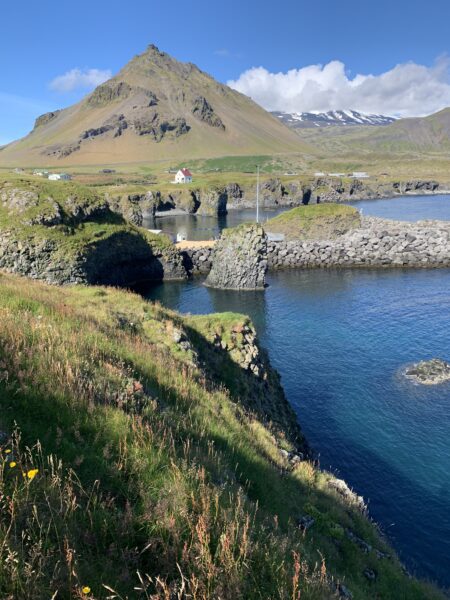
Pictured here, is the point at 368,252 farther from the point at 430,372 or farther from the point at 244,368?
the point at 244,368

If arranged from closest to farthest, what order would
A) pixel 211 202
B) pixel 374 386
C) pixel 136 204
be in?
pixel 374 386 → pixel 136 204 → pixel 211 202

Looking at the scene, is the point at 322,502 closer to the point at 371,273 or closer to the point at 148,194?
the point at 371,273

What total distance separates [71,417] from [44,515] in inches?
102

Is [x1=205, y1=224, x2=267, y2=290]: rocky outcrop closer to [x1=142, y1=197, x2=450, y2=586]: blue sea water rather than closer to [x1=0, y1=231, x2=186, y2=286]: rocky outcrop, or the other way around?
[x1=142, y1=197, x2=450, y2=586]: blue sea water

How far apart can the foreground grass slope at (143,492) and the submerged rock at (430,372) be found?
27215mm

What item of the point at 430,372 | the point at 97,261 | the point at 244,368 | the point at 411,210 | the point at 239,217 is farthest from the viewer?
the point at 411,210

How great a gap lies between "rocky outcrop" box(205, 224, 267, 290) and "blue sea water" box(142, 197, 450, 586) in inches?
113

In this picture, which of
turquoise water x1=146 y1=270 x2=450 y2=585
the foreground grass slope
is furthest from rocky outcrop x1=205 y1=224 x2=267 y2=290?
the foreground grass slope

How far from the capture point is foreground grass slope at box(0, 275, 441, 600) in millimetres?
5145

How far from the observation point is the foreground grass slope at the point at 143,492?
5.14 metres

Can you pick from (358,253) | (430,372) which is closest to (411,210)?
(358,253)

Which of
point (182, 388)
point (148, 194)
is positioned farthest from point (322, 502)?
point (148, 194)

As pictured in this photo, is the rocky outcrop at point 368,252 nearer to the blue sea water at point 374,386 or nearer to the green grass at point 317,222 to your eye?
the green grass at point 317,222

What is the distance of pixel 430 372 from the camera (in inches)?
1503
